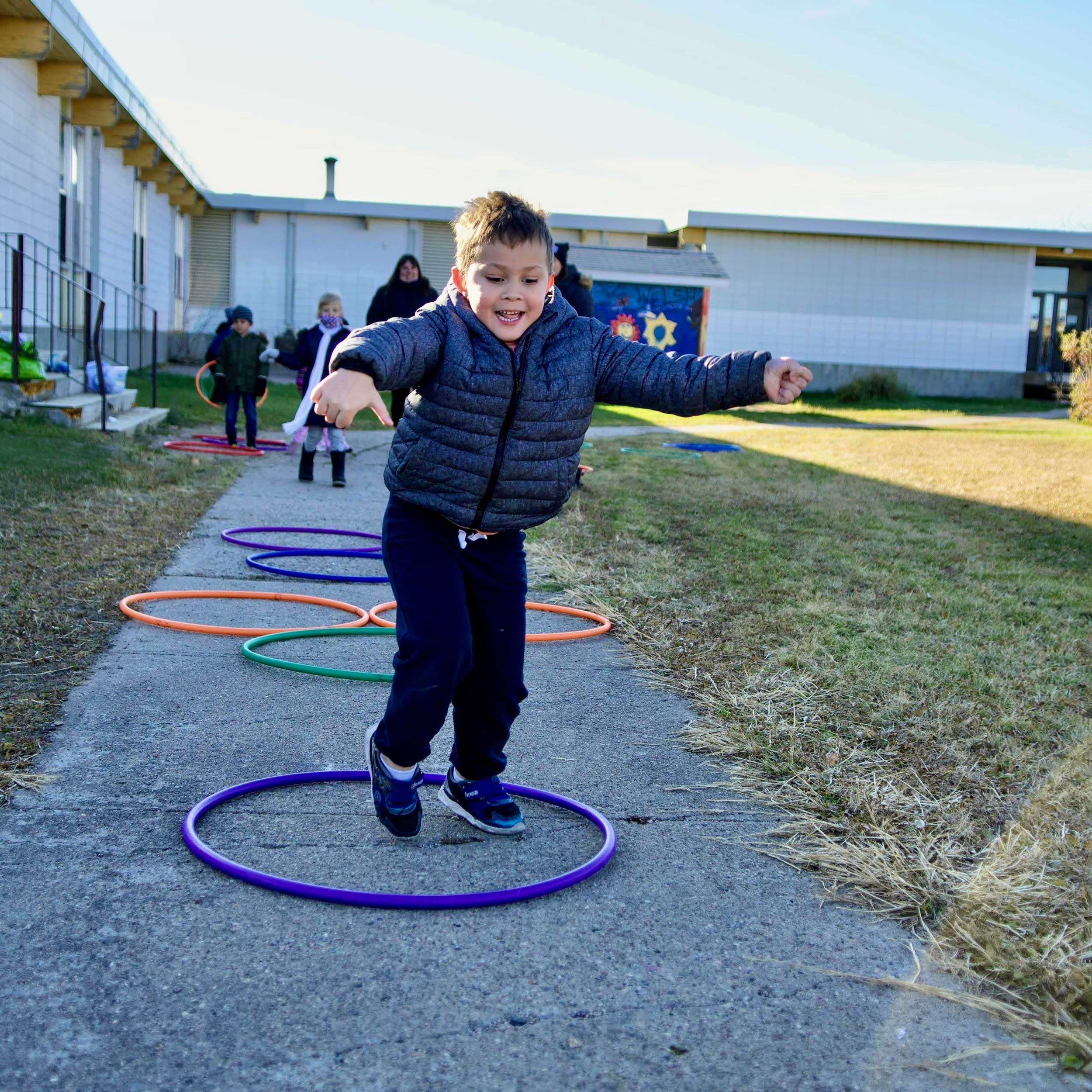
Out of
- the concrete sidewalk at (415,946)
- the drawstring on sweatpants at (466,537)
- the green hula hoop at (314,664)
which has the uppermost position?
the drawstring on sweatpants at (466,537)

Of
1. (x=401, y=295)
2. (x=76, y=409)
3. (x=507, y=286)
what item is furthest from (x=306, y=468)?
(x=507, y=286)

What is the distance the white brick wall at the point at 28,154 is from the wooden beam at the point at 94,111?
2.57ft

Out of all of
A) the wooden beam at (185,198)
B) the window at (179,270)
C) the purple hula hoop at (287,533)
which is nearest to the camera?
the purple hula hoop at (287,533)

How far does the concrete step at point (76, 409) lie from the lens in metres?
11.7

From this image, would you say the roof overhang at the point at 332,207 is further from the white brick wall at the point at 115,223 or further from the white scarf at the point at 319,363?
the white scarf at the point at 319,363

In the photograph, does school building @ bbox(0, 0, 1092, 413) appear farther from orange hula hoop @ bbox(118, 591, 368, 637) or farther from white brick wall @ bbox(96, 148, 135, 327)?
orange hula hoop @ bbox(118, 591, 368, 637)

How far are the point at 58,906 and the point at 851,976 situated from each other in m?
1.64

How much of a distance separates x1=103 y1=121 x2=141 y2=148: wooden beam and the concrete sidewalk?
15.9 meters

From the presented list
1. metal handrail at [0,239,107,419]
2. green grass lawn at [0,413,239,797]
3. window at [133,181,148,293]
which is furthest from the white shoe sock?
window at [133,181,148,293]

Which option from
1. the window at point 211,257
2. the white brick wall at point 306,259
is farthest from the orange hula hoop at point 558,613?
the window at point 211,257

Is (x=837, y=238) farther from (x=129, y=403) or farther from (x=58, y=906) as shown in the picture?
(x=58, y=906)

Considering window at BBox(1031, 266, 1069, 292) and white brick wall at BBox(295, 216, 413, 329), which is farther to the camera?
window at BBox(1031, 266, 1069, 292)

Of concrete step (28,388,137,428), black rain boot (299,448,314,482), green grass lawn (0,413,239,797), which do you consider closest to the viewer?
green grass lawn (0,413,239,797)

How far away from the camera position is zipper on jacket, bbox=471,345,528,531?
9.58 ft
